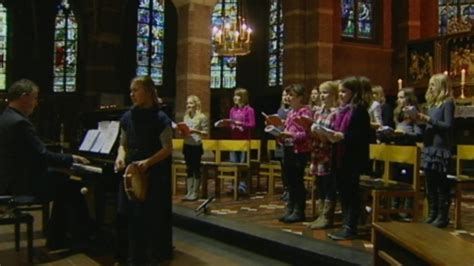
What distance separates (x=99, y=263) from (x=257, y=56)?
14.5m

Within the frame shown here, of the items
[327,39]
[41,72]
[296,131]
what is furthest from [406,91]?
[41,72]

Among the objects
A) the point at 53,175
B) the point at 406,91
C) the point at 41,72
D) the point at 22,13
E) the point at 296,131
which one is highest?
the point at 22,13

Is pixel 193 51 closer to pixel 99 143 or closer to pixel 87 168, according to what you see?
pixel 99 143

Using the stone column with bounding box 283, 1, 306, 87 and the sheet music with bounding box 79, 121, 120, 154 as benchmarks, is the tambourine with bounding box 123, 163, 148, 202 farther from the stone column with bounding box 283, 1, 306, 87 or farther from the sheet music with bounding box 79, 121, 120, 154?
the stone column with bounding box 283, 1, 306, 87

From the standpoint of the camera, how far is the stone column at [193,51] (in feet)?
34.7

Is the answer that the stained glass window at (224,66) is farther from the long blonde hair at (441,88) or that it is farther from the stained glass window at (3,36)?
the long blonde hair at (441,88)

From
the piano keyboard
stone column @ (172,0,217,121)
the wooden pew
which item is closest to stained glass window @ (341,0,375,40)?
stone column @ (172,0,217,121)

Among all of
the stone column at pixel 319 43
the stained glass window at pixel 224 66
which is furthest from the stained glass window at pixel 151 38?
the stone column at pixel 319 43

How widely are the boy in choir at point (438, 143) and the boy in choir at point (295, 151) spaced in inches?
42.4

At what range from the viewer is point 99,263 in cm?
450

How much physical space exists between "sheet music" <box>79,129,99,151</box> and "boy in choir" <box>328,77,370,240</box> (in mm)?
2171

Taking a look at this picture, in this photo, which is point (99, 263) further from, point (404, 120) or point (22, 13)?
point (22, 13)

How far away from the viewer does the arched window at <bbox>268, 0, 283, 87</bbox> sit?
17.5m

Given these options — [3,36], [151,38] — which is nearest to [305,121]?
[151,38]
